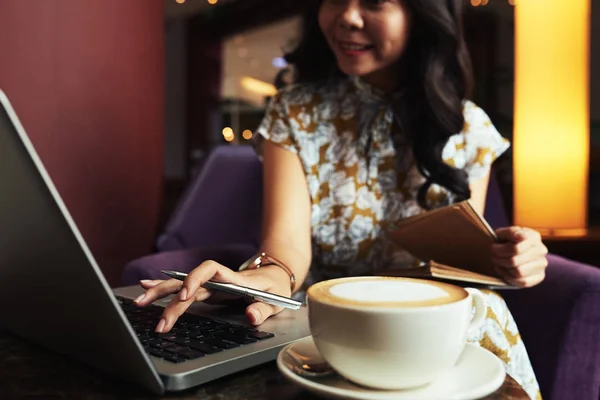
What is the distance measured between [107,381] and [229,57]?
4.98m

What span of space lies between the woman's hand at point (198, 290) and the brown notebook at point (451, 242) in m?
0.25

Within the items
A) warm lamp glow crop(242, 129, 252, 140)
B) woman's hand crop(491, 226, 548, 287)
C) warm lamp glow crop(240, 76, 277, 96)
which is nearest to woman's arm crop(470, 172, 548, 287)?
woman's hand crop(491, 226, 548, 287)

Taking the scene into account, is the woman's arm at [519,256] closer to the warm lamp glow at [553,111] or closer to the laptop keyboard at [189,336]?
the laptop keyboard at [189,336]

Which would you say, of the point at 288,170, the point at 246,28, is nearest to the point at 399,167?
the point at 288,170

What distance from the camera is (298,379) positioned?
0.44 metres

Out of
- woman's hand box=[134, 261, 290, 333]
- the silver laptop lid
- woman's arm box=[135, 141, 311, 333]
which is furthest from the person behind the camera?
woman's arm box=[135, 141, 311, 333]

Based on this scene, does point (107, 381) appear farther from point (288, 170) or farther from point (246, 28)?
point (246, 28)

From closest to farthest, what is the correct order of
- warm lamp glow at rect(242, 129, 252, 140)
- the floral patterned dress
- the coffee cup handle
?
1. the coffee cup handle
2. the floral patterned dress
3. warm lamp glow at rect(242, 129, 252, 140)

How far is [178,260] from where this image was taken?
1224 mm

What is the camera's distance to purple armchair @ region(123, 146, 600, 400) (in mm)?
1022

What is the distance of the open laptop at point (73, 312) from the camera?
0.39m

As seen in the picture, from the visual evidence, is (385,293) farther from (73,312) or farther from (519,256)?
(519,256)

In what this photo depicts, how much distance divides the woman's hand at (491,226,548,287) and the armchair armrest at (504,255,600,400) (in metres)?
0.07

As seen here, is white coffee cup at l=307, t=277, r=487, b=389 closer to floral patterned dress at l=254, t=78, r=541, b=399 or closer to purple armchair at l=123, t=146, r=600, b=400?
purple armchair at l=123, t=146, r=600, b=400
